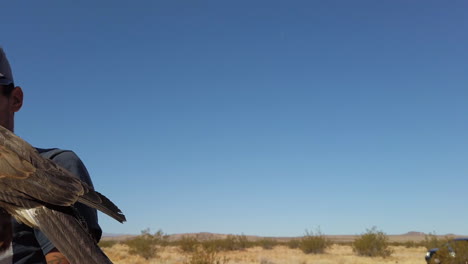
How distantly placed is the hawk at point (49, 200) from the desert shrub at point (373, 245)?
1765 inches

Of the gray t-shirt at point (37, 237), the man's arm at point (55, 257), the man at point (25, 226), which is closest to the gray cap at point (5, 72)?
the man at point (25, 226)

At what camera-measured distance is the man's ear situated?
3.22 meters

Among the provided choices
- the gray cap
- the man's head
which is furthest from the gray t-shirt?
the gray cap

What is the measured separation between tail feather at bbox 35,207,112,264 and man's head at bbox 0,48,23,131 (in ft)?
4.66

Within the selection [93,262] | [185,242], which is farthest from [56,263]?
[185,242]

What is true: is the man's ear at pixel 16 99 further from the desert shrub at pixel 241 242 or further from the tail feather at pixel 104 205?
the desert shrub at pixel 241 242

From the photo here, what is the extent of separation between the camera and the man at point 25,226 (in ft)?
9.37

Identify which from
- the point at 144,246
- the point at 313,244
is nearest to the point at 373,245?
the point at 313,244

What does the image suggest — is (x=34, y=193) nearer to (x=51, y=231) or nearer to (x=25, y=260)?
(x=51, y=231)

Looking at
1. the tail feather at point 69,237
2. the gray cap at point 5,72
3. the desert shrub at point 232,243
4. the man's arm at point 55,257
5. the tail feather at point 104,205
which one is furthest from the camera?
the desert shrub at point 232,243

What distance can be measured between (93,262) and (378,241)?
149ft

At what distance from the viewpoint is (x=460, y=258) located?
21016 mm

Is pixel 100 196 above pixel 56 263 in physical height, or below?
above

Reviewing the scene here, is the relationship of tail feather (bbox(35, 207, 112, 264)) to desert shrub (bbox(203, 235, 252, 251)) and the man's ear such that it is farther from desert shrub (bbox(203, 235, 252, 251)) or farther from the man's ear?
desert shrub (bbox(203, 235, 252, 251))
